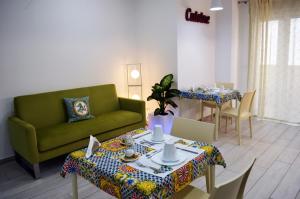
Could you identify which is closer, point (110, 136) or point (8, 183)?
point (8, 183)

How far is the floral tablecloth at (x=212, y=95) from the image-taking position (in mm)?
3662

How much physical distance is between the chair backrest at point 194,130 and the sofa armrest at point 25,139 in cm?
155

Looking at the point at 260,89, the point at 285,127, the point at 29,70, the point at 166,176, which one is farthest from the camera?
the point at 260,89

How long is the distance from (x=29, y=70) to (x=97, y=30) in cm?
128

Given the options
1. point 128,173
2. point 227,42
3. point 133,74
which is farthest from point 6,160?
point 227,42

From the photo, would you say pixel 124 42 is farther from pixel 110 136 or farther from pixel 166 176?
pixel 166 176

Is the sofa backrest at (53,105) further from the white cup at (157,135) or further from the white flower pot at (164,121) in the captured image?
the white cup at (157,135)

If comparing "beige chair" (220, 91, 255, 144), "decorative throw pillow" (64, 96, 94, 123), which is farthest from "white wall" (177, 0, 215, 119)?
"decorative throw pillow" (64, 96, 94, 123)

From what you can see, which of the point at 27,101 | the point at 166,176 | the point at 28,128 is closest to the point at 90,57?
the point at 27,101

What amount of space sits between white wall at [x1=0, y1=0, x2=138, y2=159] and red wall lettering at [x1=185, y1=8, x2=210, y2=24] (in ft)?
3.46

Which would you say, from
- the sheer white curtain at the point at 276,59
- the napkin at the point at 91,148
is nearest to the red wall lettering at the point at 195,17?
the sheer white curtain at the point at 276,59

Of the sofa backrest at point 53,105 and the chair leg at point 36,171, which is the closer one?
the chair leg at point 36,171

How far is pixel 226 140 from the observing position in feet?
12.5

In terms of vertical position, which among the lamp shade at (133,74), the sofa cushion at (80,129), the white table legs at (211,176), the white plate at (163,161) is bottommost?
the white table legs at (211,176)
